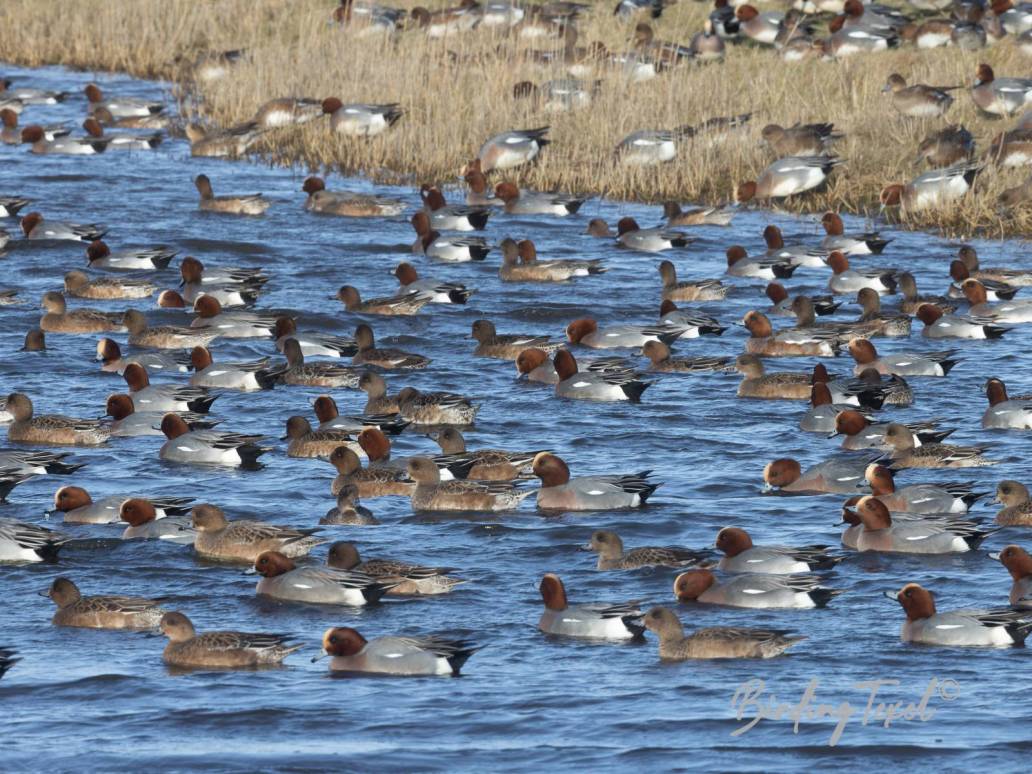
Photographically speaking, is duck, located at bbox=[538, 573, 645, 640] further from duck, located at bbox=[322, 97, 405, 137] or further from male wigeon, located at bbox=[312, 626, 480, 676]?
duck, located at bbox=[322, 97, 405, 137]

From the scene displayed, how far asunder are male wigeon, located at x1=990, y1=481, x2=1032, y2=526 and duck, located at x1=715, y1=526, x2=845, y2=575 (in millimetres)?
1563

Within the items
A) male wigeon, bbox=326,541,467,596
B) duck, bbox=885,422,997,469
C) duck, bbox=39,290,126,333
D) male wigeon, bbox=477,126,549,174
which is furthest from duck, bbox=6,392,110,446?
male wigeon, bbox=477,126,549,174

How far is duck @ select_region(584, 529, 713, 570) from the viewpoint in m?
13.0

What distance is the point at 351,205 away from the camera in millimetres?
25812

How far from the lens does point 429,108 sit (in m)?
27.9

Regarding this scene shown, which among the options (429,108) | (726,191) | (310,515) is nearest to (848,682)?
(310,515)

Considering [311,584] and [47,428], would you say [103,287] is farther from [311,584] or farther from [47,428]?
[311,584]

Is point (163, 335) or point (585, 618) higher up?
point (585, 618)

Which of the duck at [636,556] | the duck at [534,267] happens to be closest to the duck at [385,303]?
the duck at [534,267]

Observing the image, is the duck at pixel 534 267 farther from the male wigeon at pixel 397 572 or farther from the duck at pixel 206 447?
the male wigeon at pixel 397 572

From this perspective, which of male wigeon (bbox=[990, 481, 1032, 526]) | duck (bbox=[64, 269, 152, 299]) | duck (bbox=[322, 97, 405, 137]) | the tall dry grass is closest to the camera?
male wigeon (bbox=[990, 481, 1032, 526])

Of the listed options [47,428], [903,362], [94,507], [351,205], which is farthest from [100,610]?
[351,205]

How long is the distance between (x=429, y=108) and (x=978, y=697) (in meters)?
18.4

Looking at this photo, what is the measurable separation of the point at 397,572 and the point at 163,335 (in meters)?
8.11
